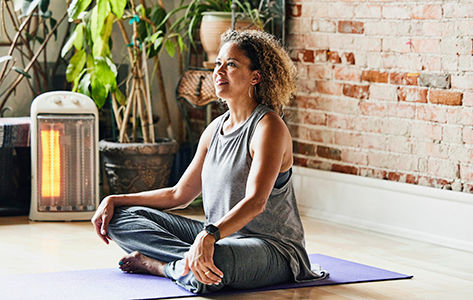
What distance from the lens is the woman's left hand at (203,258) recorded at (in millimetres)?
2631

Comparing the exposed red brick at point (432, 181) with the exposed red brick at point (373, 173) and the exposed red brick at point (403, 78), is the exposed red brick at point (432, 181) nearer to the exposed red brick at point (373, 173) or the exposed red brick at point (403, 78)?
the exposed red brick at point (373, 173)

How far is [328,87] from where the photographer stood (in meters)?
4.51

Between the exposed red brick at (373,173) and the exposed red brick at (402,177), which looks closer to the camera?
the exposed red brick at (402,177)

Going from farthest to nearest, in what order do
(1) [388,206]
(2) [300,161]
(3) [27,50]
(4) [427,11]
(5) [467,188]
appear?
(3) [27,50] → (2) [300,161] → (1) [388,206] → (4) [427,11] → (5) [467,188]

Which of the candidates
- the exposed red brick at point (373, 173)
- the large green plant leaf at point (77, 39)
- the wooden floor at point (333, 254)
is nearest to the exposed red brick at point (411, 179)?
the exposed red brick at point (373, 173)

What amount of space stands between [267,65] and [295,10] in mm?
1751

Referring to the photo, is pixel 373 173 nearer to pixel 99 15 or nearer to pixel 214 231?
pixel 99 15

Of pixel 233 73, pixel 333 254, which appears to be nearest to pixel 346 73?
pixel 333 254

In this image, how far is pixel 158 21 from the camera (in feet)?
15.9

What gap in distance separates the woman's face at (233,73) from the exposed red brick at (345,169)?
1.54 metres

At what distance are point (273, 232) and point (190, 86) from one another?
Answer: 6.27 feet

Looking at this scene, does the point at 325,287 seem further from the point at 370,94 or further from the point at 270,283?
the point at 370,94

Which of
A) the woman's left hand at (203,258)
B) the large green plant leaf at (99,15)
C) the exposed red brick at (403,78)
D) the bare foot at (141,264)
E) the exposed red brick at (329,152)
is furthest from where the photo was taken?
the exposed red brick at (329,152)

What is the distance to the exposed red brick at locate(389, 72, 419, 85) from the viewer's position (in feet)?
13.3
